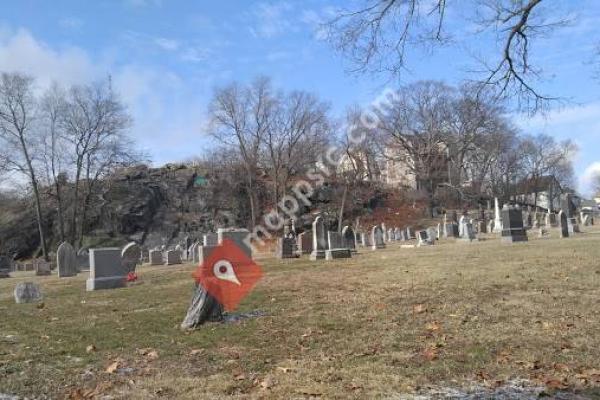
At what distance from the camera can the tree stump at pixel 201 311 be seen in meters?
7.45

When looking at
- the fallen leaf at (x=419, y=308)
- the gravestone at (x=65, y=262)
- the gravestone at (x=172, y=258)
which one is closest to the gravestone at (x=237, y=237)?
the fallen leaf at (x=419, y=308)

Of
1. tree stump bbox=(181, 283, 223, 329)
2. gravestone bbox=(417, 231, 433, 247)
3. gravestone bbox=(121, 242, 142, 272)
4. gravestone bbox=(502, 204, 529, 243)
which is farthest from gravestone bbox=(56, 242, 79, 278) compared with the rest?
gravestone bbox=(502, 204, 529, 243)

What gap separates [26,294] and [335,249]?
32.9 ft

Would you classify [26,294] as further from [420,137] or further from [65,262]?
[420,137]

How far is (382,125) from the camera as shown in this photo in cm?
5969

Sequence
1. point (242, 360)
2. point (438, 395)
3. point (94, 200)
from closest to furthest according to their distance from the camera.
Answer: point (438, 395)
point (242, 360)
point (94, 200)

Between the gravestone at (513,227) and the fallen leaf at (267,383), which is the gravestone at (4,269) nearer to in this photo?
the gravestone at (513,227)

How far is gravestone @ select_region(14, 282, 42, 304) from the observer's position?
11797 mm

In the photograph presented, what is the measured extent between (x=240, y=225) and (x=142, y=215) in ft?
32.5

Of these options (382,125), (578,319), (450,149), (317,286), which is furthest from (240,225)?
(578,319)

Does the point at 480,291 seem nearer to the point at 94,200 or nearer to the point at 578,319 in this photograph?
the point at 578,319

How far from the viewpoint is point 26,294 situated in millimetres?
11867

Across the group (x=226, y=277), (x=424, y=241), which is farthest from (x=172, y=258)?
(x=226, y=277)

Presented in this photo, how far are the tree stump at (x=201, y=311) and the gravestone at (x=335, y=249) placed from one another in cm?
1112
